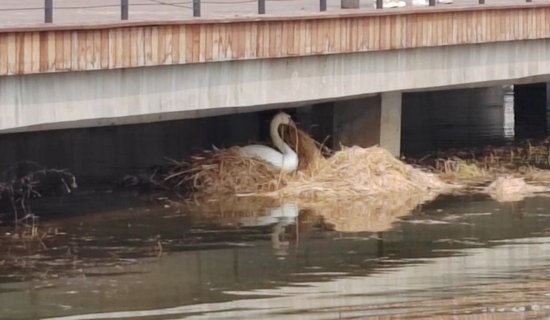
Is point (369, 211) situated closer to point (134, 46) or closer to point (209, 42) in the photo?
point (209, 42)

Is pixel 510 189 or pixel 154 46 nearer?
pixel 154 46

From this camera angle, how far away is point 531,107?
992 inches

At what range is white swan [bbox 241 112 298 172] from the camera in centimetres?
1739

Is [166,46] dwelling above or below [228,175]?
above

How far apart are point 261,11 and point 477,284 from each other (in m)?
5.17

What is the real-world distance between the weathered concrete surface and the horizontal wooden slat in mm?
186

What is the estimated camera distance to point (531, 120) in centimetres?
2466

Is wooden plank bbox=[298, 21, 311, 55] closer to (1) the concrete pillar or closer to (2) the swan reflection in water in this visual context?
(2) the swan reflection in water

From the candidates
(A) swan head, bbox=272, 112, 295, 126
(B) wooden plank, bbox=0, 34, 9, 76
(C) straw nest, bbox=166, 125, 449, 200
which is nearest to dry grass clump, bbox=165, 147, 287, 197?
(C) straw nest, bbox=166, 125, 449, 200

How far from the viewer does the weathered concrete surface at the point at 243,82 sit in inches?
536

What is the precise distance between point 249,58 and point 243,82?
0.32 metres

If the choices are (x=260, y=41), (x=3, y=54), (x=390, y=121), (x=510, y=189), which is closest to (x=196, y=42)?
(x=260, y=41)

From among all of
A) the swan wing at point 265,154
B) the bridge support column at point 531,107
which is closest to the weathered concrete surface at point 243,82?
the swan wing at point 265,154

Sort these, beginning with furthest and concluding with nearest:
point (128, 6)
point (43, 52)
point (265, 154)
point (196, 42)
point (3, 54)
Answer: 1. point (265, 154)
2. point (128, 6)
3. point (196, 42)
4. point (43, 52)
5. point (3, 54)
